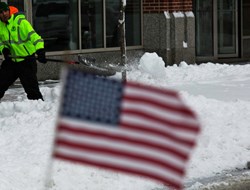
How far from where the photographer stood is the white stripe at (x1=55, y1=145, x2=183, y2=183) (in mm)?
3221

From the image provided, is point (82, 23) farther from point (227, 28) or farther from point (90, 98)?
point (90, 98)

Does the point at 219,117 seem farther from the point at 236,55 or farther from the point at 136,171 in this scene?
the point at 236,55

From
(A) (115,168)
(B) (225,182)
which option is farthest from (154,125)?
(B) (225,182)

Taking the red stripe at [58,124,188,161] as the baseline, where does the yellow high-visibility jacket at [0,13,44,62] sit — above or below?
above

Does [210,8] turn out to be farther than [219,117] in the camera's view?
Yes

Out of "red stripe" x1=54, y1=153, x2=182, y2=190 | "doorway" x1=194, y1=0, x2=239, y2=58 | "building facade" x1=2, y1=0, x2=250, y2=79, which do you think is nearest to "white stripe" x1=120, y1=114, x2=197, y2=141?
"red stripe" x1=54, y1=153, x2=182, y2=190

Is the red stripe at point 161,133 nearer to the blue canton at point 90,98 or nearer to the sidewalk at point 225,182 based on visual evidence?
the blue canton at point 90,98

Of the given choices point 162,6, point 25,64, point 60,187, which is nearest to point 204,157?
point 60,187

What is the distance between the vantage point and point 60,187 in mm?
6445

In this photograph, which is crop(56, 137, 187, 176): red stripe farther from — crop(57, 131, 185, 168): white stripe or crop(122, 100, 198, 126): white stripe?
crop(122, 100, 198, 126): white stripe

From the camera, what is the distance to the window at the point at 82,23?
1431cm

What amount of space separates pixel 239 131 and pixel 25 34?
3.52 meters

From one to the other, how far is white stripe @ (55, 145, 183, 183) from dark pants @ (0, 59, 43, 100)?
23.0 feet

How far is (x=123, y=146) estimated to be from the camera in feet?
10.6
